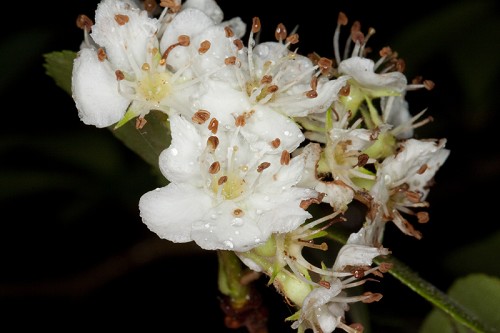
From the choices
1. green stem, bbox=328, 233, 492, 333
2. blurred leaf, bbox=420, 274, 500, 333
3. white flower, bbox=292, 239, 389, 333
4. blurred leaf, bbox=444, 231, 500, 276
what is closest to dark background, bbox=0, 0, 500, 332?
blurred leaf, bbox=444, 231, 500, 276

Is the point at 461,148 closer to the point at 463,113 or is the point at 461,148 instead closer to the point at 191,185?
the point at 463,113

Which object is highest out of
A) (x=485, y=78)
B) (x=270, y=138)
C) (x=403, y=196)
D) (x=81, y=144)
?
(x=270, y=138)

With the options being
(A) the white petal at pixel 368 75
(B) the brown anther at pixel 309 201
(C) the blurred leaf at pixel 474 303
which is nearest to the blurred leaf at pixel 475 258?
(C) the blurred leaf at pixel 474 303

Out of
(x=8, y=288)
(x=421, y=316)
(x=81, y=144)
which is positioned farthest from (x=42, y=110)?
(x=421, y=316)

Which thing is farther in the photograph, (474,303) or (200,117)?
(474,303)

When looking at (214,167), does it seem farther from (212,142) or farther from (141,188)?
(141,188)

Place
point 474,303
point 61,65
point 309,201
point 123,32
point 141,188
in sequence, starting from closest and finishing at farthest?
point 309,201
point 123,32
point 61,65
point 474,303
point 141,188

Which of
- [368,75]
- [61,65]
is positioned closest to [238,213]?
[368,75]

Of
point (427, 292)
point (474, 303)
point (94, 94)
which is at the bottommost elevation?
point (474, 303)
